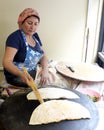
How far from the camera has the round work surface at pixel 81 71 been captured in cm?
139

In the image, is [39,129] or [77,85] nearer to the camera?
[39,129]

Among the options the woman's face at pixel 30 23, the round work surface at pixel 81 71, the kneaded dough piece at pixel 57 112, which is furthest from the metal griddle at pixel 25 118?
the woman's face at pixel 30 23

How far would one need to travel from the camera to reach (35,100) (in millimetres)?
924

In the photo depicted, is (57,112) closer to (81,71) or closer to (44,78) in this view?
(44,78)

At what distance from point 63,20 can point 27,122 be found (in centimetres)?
139

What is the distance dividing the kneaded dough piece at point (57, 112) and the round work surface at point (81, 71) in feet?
1.66

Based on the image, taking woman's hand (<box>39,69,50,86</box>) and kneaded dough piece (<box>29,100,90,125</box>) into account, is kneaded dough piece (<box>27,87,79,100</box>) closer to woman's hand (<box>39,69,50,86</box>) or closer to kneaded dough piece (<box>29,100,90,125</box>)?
kneaded dough piece (<box>29,100,90,125</box>)

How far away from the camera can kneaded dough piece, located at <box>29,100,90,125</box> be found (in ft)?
2.63

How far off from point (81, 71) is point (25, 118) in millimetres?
804

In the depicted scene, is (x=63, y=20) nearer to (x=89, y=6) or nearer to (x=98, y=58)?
(x=89, y=6)

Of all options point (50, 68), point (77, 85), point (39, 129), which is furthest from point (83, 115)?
point (50, 68)

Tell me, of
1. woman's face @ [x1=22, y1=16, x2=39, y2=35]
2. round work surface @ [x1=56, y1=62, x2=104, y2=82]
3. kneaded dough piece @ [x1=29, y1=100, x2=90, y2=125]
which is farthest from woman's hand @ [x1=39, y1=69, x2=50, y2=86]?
kneaded dough piece @ [x1=29, y1=100, x2=90, y2=125]

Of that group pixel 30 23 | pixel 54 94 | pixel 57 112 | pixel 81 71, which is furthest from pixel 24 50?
pixel 57 112

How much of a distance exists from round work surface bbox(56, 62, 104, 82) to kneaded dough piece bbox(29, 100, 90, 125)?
1.66ft
